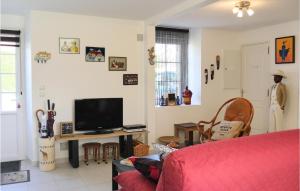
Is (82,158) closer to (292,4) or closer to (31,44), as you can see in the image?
(31,44)

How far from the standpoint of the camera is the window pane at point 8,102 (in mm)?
4594

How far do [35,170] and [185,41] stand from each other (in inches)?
149

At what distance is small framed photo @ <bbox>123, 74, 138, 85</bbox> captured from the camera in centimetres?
499

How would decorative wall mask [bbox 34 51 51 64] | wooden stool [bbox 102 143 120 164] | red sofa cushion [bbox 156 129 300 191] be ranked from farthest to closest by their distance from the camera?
wooden stool [bbox 102 143 120 164], decorative wall mask [bbox 34 51 51 64], red sofa cushion [bbox 156 129 300 191]

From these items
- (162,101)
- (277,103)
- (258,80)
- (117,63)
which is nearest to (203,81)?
(162,101)

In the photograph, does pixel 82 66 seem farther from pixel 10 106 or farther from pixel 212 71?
pixel 212 71

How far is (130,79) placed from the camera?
5043mm

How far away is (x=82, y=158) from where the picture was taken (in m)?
4.68

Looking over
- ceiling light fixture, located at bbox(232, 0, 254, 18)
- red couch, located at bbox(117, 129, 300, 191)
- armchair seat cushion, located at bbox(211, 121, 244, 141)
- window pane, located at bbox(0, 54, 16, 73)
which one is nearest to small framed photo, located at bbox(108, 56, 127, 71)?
window pane, located at bbox(0, 54, 16, 73)

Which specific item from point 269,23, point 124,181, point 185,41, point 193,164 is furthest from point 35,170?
point 269,23

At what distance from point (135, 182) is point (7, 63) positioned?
3569 millimetres

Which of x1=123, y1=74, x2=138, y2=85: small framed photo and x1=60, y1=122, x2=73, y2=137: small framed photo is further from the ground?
x1=123, y1=74, x2=138, y2=85: small framed photo

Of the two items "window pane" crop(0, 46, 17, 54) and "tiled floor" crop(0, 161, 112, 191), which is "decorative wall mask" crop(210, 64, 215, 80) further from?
"window pane" crop(0, 46, 17, 54)

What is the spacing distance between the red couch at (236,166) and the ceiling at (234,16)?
2.76 meters
